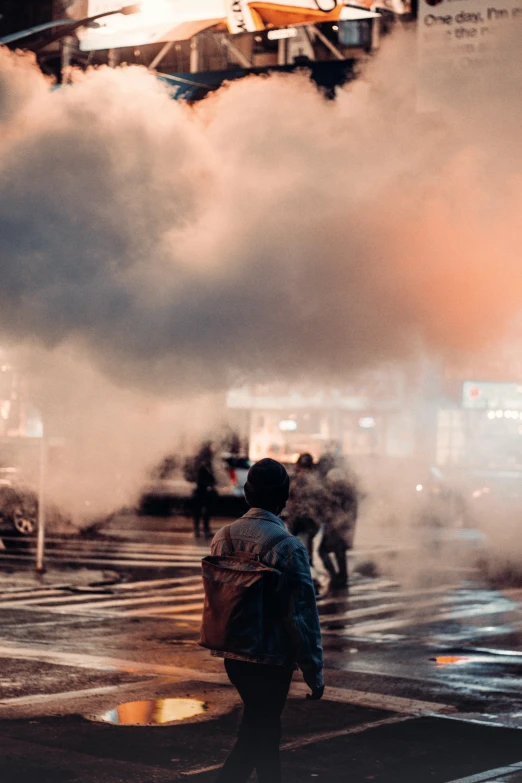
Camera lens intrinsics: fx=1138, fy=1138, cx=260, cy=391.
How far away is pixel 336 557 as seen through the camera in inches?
600

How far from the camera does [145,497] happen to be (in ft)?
87.4

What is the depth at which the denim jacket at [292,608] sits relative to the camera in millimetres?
4836

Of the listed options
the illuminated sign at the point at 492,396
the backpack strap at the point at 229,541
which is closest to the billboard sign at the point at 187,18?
the backpack strap at the point at 229,541

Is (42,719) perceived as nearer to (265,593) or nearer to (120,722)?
(120,722)

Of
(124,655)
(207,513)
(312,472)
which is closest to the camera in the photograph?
(124,655)

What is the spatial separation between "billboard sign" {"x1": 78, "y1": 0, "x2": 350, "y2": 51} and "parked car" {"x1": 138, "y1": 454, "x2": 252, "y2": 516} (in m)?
11.0

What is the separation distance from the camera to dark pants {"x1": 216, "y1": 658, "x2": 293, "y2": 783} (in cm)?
489

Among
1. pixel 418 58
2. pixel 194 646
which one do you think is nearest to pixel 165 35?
pixel 418 58

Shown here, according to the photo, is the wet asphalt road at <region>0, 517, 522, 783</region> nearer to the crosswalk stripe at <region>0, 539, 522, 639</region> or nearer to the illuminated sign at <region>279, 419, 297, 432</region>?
the crosswalk stripe at <region>0, 539, 522, 639</region>

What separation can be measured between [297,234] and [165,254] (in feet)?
4.26

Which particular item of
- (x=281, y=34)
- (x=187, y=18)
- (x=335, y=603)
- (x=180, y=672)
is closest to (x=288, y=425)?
(x=281, y=34)

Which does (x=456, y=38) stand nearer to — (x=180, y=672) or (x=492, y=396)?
(x=180, y=672)

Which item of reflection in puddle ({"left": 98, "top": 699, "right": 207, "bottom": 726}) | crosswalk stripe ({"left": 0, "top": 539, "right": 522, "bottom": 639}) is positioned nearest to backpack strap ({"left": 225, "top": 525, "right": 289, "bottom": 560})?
reflection in puddle ({"left": 98, "top": 699, "right": 207, "bottom": 726})

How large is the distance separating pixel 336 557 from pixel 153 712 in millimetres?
7853
